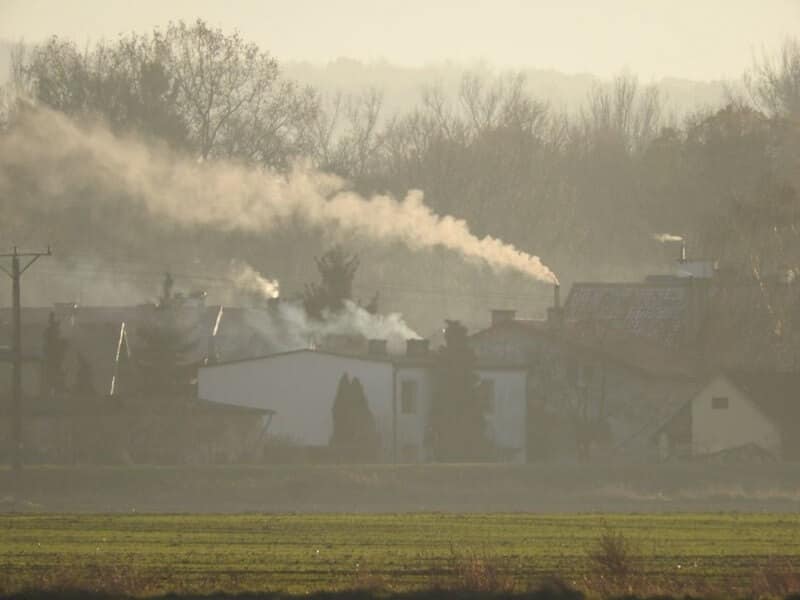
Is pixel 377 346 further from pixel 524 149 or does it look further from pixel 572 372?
pixel 524 149

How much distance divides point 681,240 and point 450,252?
577 inches

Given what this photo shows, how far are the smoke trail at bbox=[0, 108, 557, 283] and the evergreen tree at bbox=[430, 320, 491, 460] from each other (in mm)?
19615

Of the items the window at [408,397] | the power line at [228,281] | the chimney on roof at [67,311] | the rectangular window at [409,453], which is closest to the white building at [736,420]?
the rectangular window at [409,453]

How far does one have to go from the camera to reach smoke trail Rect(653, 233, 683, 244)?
119750mm

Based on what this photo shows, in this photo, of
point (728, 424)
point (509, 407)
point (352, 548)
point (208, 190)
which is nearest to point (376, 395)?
point (509, 407)

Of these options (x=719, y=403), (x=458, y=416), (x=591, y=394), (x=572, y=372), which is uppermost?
(x=572, y=372)

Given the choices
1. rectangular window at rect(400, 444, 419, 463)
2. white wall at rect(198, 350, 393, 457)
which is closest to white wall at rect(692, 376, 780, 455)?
rectangular window at rect(400, 444, 419, 463)

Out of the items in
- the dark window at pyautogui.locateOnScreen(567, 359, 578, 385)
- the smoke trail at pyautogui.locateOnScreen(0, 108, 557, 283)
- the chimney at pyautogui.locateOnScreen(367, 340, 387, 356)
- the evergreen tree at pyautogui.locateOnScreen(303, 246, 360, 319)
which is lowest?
the dark window at pyautogui.locateOnScreen(567, 359, 578, 385)

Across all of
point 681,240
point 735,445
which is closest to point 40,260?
point 681,240

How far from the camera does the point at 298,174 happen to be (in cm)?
11544

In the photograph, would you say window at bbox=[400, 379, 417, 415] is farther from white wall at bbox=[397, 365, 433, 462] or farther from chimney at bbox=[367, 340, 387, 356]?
chimney at bbox=[367, 340, 387, 356]

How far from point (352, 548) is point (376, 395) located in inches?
1826

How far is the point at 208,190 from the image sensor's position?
4498 inches

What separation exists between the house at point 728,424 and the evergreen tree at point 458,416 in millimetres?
6929
